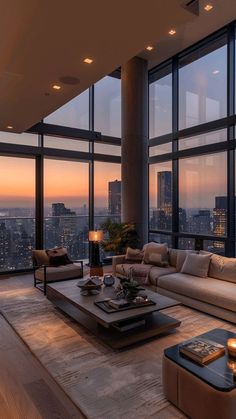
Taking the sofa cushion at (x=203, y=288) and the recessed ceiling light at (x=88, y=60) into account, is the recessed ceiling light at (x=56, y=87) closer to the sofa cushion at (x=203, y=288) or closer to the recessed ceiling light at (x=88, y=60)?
the recessed ceiling light at (x=88, y=60)

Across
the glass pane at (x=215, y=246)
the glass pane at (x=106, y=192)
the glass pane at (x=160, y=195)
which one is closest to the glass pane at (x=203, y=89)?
the glass pane at (x=160, y=195)

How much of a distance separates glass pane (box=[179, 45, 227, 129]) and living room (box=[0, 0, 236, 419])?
0.03 meters

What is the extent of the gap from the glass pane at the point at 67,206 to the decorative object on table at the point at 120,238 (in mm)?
1113

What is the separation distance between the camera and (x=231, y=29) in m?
5.62

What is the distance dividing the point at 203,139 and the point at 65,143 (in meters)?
3.29

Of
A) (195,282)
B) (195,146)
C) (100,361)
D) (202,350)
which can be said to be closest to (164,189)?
(195,146)

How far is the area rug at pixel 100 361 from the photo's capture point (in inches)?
92.2

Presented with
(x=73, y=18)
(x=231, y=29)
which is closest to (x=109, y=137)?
(x=231, y=29)

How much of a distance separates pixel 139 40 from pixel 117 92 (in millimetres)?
5571

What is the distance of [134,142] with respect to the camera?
695 centimetres

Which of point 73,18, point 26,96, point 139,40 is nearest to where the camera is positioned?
point 73,18

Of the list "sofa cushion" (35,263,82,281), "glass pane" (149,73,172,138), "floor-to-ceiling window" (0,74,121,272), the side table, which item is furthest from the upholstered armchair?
"glass pane" (149,73,172,138)

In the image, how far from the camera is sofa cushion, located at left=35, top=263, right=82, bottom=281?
5145 mm

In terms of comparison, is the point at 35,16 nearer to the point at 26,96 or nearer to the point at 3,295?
the point at 26,96
